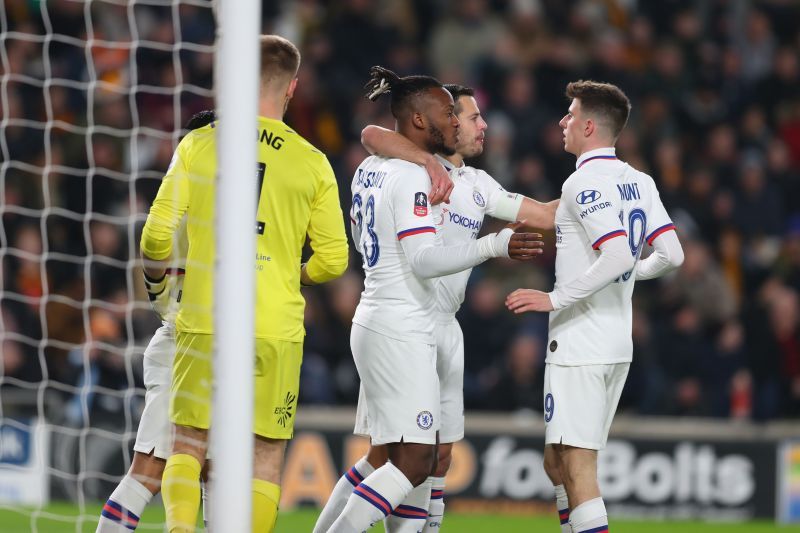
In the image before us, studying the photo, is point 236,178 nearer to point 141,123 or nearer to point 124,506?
point 124,506

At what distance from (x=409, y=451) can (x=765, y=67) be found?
29.0ft

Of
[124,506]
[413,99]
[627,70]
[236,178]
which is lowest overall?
[124,506]

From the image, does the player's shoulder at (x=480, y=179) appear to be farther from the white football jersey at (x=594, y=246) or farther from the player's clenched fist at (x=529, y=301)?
the player's clenched fist at (x=529, y=301)

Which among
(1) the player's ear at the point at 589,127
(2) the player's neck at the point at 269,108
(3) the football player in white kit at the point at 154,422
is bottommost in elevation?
(3) the football player in white kit at the point at 154,422

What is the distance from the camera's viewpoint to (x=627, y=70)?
1226 cm

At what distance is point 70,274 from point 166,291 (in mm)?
4848

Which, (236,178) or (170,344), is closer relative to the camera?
(236,178)

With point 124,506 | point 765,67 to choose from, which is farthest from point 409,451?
point 765,67

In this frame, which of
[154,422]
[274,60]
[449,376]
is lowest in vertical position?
[154,422]

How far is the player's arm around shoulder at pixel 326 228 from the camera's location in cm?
506

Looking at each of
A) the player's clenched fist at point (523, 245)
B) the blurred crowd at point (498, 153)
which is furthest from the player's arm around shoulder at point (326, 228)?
the blurred crowd at point (498, 153)

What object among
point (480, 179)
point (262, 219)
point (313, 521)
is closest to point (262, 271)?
point (262, 219)

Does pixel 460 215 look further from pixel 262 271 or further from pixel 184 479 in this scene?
pixel 184 479

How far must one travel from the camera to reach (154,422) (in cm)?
520
